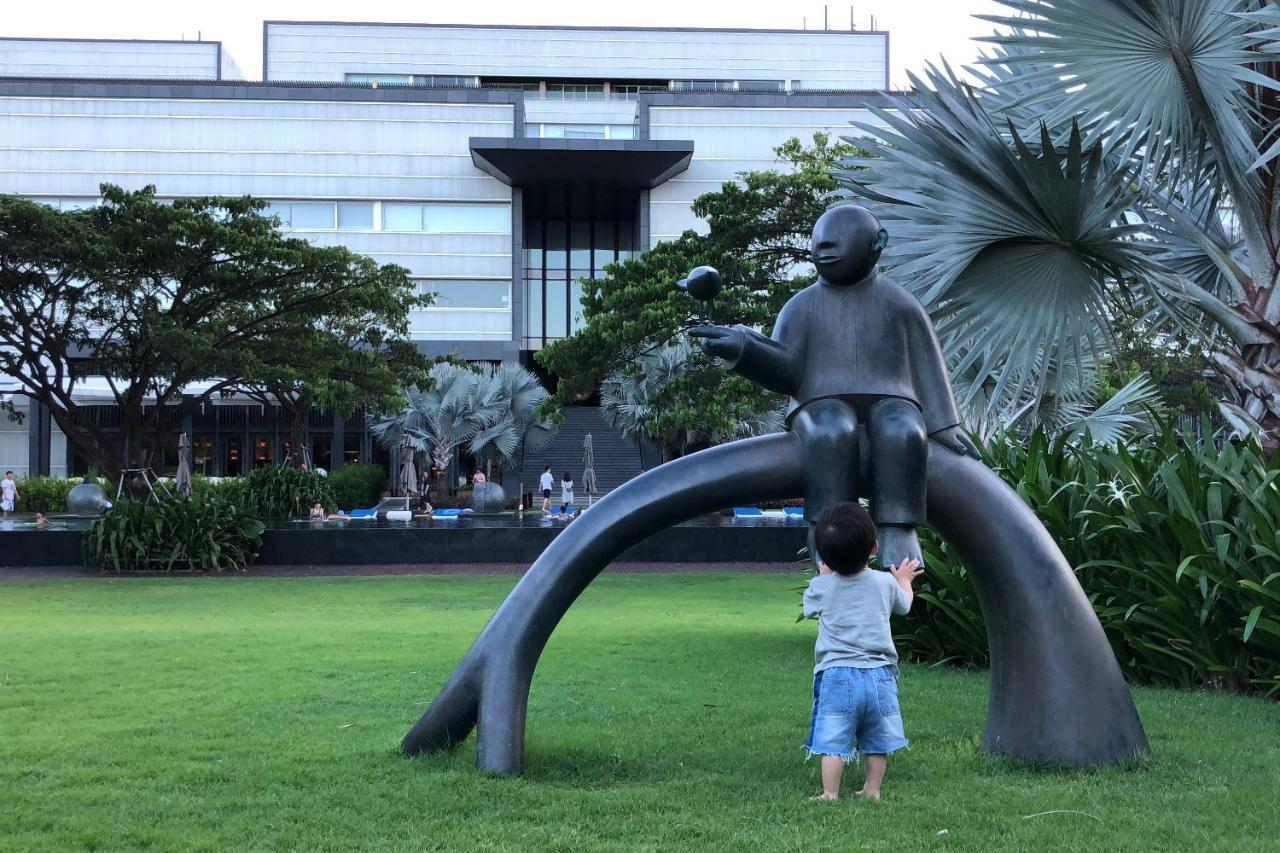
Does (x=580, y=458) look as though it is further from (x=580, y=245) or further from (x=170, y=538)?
(x=170, y=538)

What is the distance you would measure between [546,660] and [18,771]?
375 cm

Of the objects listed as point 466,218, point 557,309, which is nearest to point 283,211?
point 466,218

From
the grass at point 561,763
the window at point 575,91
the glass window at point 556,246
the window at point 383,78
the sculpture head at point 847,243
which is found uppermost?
the window at point 383,78

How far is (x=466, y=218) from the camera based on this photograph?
42969 mm

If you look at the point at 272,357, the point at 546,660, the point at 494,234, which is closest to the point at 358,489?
the point at 272,357

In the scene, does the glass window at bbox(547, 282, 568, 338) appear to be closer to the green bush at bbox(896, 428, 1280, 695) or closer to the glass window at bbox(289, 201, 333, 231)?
the glass window at bbox(289, 201, 333, 231)

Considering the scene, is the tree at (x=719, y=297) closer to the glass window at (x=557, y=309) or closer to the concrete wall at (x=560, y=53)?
the glass window at (x=557, y=309)

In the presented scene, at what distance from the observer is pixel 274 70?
177ft

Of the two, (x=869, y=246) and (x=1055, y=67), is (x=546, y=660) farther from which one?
(x=1055, y=67)

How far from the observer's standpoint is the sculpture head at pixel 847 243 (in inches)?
178

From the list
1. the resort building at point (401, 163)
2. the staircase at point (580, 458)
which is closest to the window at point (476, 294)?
the resort building at point (401, 163)

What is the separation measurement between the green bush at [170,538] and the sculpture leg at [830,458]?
1371 centimetres

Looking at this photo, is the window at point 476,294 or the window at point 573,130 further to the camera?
the window at point 573,130

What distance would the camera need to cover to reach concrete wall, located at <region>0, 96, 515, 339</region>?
136ft
